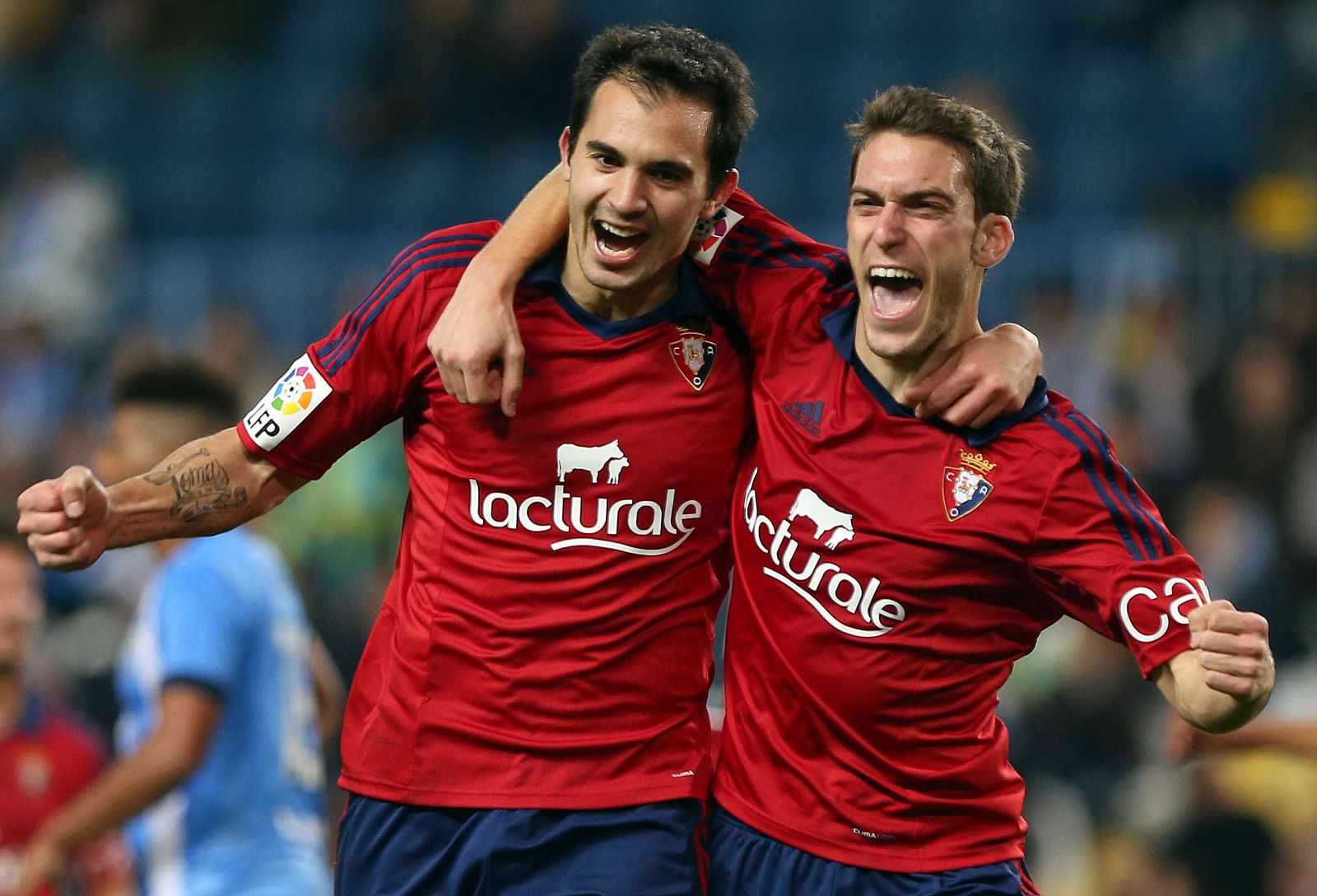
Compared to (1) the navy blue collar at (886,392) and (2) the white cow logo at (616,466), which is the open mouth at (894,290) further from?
(2) the white cow logo at (616,466)

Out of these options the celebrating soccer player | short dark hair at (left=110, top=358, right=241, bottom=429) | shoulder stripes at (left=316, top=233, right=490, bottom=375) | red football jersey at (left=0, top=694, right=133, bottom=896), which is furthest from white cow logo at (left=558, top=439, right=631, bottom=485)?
red football jersey at (left=0, top=694, right=133, bottom=896)

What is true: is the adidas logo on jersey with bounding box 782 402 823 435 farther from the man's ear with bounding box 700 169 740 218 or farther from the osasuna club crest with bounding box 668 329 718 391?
the man's ear with bounding box 700 169 740 218

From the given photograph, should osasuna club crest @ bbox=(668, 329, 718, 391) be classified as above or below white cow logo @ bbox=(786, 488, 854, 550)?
above

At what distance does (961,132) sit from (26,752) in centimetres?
359

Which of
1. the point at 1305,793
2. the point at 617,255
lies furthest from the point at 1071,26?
the point at 617,255

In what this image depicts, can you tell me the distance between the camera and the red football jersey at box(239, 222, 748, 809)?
11.2 ft

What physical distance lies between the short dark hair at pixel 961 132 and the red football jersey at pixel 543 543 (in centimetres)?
51

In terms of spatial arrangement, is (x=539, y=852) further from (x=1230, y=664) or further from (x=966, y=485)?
(x=1230, y=664)

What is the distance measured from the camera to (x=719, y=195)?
3.64m

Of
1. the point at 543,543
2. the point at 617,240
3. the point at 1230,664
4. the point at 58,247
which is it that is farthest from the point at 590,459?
the point at 58,247

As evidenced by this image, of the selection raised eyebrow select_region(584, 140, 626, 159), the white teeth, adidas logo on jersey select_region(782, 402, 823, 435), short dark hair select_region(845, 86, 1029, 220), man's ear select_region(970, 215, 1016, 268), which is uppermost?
short dark hair select_region(845, 86, 1029, 220)

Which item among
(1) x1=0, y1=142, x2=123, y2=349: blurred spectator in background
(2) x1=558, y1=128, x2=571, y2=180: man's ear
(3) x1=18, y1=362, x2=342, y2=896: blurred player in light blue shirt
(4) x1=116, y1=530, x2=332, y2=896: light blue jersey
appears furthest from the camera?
(1) x1=0, y1=142, x2=123, y2=349: blurred spectator in background

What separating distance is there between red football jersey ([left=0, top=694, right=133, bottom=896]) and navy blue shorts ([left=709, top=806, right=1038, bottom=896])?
2.35 metres

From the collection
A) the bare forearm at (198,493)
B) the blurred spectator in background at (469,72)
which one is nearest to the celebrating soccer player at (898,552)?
the bare forearm at (198,493)
